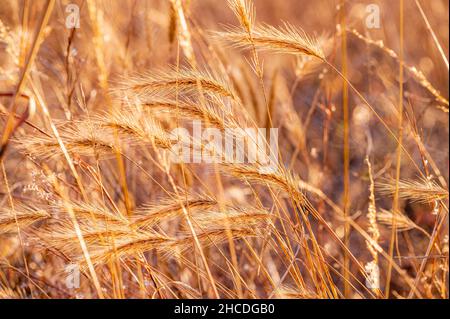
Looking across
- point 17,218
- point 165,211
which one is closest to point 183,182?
point 165,211

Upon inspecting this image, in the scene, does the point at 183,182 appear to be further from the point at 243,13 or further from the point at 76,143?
the point at 243,13

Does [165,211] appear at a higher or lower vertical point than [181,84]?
lower

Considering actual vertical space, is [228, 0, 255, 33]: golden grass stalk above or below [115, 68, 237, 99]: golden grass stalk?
above

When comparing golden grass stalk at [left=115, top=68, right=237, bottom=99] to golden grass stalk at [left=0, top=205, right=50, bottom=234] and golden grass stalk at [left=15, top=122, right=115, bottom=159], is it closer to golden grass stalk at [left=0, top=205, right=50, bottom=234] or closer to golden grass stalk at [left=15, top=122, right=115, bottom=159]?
golden grass stalk at [left=15, top=122, right=115, bottom=159]

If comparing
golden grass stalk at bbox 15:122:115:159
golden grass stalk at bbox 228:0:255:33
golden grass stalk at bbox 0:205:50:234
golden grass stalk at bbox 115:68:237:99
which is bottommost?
golden grass stalk at bbox 0:205:50:234

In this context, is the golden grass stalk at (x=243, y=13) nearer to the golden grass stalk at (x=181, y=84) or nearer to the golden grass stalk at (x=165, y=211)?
the golden grass stalk at (x=181, y=84)

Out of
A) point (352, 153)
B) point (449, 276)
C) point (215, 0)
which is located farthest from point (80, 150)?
point (215, 0)

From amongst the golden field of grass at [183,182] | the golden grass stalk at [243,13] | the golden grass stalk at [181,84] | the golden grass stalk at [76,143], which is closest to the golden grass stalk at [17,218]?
the golden field of grass at [183,182]

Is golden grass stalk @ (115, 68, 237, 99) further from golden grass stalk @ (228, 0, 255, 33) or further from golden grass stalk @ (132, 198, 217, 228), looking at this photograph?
Result: golden grass stalk @ (132, 198, 217, 228)

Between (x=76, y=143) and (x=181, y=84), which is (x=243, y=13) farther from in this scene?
(x=76, y=143)

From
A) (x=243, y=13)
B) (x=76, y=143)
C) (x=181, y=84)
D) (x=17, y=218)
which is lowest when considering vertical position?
(x=17, y=218)

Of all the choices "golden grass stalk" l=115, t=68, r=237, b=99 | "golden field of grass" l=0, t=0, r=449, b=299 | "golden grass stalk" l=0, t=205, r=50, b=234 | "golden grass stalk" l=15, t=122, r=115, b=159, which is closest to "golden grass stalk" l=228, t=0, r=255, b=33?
"golden field of grass" l=0, t=0, r=449, b=299

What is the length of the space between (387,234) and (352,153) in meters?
0.65
